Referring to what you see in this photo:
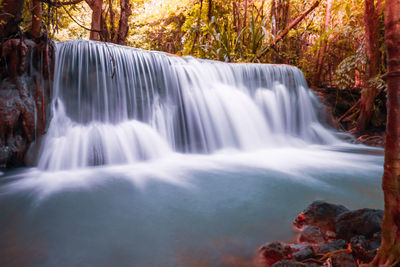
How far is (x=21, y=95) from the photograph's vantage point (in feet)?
11.5

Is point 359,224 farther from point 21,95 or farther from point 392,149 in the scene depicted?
point 21,95

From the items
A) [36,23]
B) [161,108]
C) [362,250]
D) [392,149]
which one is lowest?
[362,250]

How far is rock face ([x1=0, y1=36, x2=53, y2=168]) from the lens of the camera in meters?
3.37

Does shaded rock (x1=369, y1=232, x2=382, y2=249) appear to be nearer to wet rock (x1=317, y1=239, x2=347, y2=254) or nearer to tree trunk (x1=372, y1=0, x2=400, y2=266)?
wet rock (x1=317, y1=239, x2=347, y2=254)

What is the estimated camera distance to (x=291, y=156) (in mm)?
4707

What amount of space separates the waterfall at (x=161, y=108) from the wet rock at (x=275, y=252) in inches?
101

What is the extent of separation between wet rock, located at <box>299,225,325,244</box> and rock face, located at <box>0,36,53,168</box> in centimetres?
351

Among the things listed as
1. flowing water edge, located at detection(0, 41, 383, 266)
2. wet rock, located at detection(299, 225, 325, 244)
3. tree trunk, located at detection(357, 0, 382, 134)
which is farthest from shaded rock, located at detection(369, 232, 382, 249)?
tree trunk, located at detection(357, 0, 382, 134)

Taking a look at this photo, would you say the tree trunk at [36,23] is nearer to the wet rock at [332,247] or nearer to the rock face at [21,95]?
the rock face at [21,95]

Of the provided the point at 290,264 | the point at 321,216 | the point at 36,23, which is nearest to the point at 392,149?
the point at 290,264

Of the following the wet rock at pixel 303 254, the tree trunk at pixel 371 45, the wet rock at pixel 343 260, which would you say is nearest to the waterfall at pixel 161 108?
the tree trunk at pixel 371 45

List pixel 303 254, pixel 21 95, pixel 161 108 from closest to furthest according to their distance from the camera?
pixel 303 254 → pixel 21 95 → pixel 161 108

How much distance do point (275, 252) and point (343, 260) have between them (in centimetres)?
36

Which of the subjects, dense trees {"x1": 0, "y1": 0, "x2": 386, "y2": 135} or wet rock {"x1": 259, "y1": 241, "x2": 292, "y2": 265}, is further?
dense trees {"x1": 0, "y1": 0, "x2": 386, "y2": 135}
